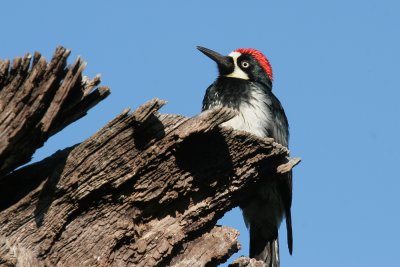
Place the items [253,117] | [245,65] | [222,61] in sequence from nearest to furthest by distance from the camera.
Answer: [253,117], [222,61], [245,65]

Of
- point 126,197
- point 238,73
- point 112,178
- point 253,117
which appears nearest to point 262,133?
point 253,117

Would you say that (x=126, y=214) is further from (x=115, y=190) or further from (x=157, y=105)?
(x=157, y=105)

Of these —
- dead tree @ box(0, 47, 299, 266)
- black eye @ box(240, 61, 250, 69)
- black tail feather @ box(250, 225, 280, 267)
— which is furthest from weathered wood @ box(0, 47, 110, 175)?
black eye @ box(240, 61, 250, 69)

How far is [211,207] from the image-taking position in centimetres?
440

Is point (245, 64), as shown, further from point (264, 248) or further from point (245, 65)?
point (264, 248)

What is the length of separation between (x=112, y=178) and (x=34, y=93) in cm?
71

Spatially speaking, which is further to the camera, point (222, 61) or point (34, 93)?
point (222, 61)

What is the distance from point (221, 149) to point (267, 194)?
2.14m

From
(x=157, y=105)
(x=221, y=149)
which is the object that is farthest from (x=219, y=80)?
(x=157, y=105)

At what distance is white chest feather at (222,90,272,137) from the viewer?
615cm

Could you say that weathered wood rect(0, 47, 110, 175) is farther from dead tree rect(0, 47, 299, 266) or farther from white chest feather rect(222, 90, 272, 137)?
white chest feather rect(222, 90, 272, 137)

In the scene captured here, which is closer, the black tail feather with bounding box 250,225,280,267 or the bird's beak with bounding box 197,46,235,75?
the black tail feather with bounding box 250,225,280,267

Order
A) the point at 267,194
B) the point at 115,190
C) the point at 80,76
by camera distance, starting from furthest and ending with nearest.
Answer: the point at 267,194, the point at 115,190, the point at 80,76

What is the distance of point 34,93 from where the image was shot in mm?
3658
